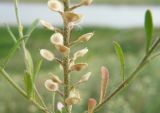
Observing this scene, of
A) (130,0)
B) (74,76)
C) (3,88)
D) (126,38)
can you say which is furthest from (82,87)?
(130,0)

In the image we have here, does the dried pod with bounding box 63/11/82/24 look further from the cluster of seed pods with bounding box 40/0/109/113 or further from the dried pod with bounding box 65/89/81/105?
the dried pod with bounding box 65/89/81/105

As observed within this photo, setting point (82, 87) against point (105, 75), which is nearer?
point (105, 75)

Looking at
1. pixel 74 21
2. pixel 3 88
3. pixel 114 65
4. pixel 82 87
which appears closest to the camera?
pixel 74 21

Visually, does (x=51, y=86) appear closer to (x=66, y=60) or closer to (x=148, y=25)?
(x=66, y=60)

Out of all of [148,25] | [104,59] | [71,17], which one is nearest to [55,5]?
[71,17]

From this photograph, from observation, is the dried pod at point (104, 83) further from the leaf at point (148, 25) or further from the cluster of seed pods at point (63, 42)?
the leaf at point (148, 25)

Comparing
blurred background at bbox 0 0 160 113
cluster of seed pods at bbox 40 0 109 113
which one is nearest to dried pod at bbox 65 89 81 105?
cluster of seed pods at bbox 40 0 109 113

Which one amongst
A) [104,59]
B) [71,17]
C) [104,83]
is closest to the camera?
[71,17]

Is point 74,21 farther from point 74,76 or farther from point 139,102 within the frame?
point 74,76
